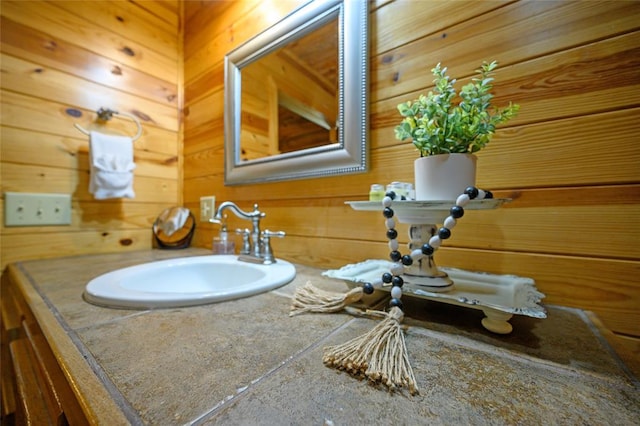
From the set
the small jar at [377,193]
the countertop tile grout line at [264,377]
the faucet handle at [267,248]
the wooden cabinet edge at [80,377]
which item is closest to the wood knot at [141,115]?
the faucet handle at [267,248]

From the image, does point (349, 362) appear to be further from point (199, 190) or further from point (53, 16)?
point (53, 16)

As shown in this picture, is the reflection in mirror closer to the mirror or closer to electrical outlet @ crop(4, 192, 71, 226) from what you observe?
the mirror

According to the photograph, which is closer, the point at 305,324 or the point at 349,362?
the point at 349,362

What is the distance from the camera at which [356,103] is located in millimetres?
701

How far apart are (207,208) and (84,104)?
0.59 metres

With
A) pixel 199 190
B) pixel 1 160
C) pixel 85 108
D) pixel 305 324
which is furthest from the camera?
pixel 199 190

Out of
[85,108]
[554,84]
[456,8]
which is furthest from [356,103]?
[85,108]

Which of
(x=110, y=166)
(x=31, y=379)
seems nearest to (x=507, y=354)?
(x=31, y=379)

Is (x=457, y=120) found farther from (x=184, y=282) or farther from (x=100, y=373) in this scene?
(x=184, y=282)

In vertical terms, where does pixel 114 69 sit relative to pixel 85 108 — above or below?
above

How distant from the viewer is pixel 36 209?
2.93ft

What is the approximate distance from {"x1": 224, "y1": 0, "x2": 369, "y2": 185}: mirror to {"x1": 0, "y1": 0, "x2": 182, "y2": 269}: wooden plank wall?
41cm

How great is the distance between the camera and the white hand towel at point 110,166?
958 mm

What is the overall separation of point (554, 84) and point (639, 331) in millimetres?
455
